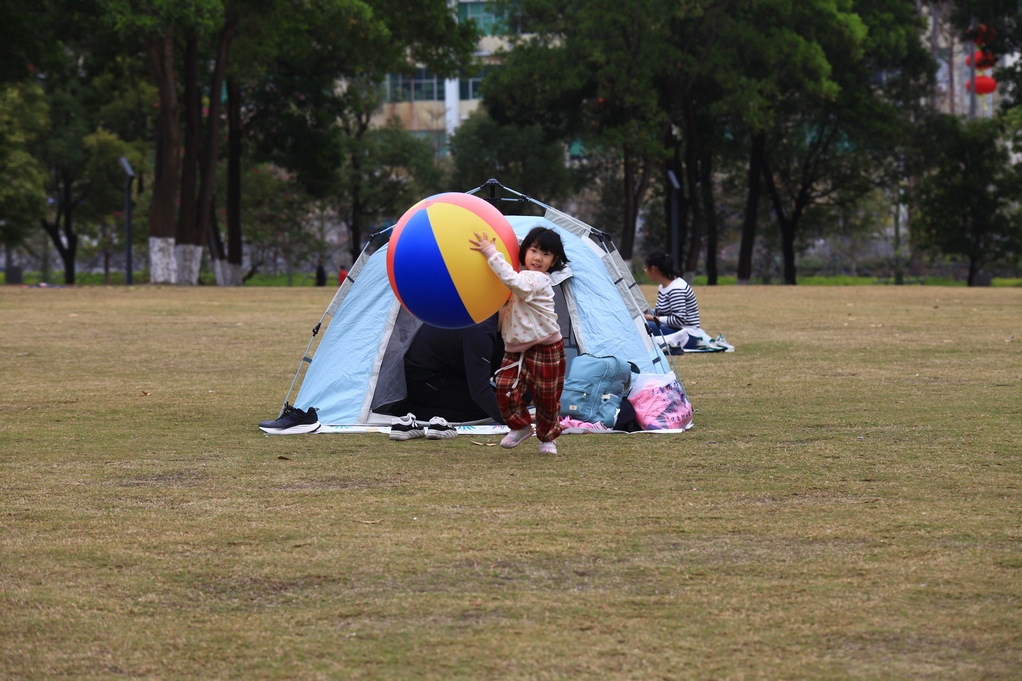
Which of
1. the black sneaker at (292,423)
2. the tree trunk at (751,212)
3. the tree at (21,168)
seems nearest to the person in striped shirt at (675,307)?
the black sneaker at (292,423)

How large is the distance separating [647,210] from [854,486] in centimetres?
5179

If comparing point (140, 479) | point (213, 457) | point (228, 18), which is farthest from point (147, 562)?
→ point (228, 18)

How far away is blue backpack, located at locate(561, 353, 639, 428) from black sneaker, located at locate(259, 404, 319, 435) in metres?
1.69

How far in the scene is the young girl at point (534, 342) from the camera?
7.08m

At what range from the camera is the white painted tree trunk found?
106 feet

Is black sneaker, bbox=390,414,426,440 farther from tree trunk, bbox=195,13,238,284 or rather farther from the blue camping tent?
tree trunk, bbox=195,13,238,284

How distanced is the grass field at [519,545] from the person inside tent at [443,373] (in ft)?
2.96

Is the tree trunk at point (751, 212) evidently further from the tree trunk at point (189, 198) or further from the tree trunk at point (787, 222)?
the tree trunk at point (189, 198)

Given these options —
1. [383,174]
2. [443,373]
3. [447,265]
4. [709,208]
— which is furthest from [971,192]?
[447,265]

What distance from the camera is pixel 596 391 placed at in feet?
26.9

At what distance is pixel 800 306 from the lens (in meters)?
23.8

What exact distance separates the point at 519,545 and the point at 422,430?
9.94ft

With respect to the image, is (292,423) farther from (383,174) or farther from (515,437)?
(383,174)

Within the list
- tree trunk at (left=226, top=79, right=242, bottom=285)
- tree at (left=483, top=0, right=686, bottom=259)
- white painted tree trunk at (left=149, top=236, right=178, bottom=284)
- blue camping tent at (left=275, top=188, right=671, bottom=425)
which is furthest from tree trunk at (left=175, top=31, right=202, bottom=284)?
blue camping tent at (left=275, top=188, right=671, bottom=425)
